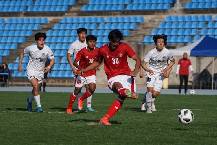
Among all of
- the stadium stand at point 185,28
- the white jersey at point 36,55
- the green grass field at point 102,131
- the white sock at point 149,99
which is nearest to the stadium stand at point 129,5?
the stadium stand at point 185,28

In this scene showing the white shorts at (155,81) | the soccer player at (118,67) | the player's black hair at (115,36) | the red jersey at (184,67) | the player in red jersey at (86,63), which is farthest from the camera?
the red jersey at (184,67)

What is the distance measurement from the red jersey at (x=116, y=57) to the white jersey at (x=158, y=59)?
4396mm

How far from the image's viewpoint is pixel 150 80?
18125 mm

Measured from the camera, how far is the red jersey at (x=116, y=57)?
13367 mm

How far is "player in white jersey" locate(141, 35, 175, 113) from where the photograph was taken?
17.7 metres

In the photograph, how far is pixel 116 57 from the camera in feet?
44.0

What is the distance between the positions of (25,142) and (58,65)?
35922 mm

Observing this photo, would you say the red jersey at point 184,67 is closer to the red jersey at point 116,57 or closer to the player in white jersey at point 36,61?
the player in white jersey at point 36,61

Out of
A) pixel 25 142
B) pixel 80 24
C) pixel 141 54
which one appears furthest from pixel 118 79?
pixel 80 24

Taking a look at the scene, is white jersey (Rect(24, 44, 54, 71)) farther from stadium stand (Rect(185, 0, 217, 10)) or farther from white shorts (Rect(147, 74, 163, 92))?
stadium stand (Rect(185, 0, 217, 10))

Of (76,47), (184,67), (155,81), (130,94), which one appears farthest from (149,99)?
(184,67)

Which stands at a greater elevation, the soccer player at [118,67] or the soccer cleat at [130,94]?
the soccer player at [118,67]

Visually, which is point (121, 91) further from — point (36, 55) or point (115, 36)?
point (36, 55)

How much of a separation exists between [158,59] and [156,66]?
233 millimetres
